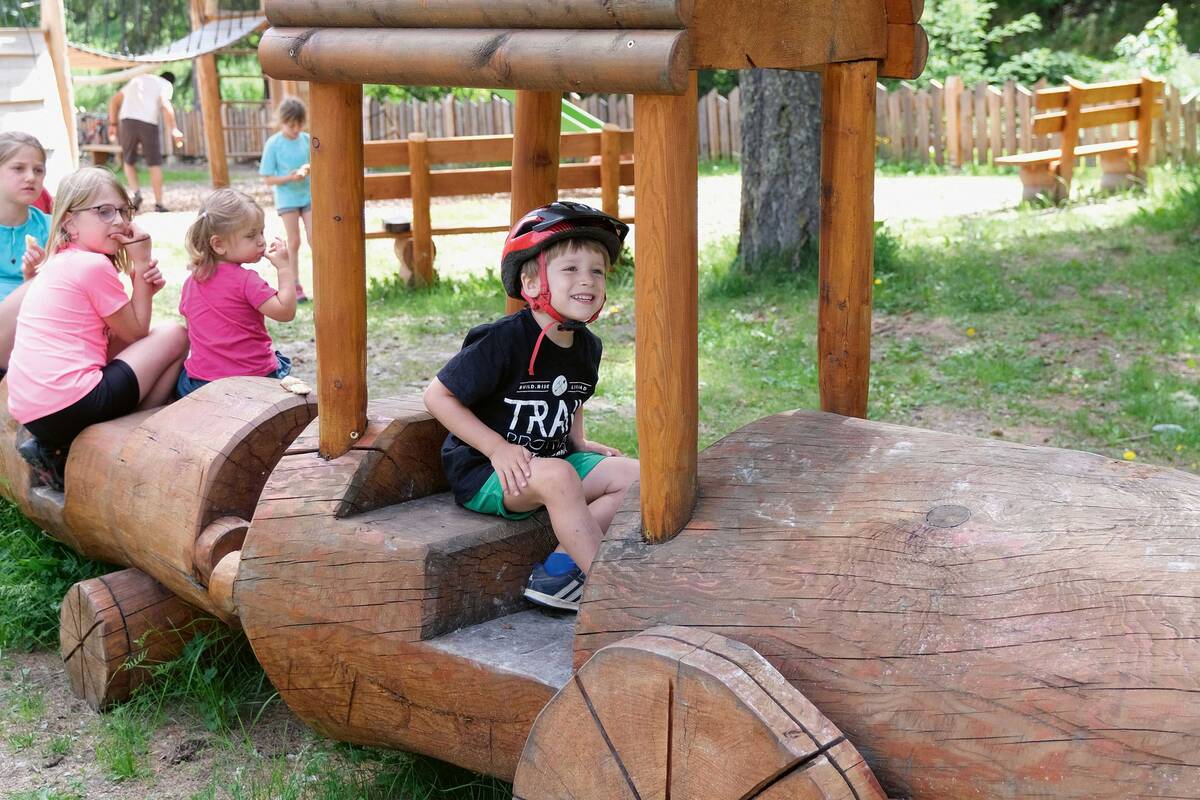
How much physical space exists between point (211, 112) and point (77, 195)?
32.8ft

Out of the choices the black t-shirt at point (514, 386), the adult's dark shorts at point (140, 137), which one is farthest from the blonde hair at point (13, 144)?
the adult's dark shorts at point (140, 137)

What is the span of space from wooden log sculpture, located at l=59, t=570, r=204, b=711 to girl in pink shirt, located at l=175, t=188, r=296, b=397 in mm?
690

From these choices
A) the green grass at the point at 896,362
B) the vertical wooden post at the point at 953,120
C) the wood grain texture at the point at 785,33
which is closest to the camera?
the wood grain texture at the point at 785,33

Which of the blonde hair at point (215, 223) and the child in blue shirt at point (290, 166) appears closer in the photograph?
the blonde hair at point (215, 223)

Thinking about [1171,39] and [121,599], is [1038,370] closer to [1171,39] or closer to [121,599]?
[121,599]

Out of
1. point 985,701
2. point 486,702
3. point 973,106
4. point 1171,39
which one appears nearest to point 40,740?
point 486,702

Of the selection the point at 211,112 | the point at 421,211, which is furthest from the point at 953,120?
the point at 421,211

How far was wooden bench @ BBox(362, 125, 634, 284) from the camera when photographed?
9289 millimetres

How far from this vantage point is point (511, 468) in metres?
2.84

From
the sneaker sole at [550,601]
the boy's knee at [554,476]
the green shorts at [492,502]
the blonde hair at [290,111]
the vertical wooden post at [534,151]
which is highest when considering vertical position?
the blonde hair at [290,111]

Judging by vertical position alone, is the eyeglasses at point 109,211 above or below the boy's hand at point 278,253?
above

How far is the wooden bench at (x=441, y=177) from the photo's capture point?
30.5 ft

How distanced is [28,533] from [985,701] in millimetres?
3730

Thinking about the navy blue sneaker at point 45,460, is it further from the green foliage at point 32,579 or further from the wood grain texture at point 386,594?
the wood grain texture at point 386,594
